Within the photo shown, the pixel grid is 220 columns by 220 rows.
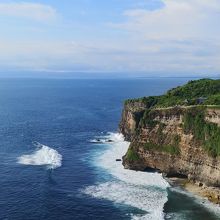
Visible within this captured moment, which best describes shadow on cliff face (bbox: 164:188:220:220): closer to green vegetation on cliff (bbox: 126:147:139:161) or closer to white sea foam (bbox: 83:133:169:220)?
white sea foam (bbox: 83:133:169:220)

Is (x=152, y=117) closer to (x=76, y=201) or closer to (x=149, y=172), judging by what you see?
(x=149, y=172)

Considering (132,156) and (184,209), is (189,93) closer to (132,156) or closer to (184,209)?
(132,156)

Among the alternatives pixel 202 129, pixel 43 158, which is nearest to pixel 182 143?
pixel 202 129

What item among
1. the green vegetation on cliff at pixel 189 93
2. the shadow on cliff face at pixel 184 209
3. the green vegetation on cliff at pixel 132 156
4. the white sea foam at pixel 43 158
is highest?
the green vegetation on cliff at pixel 189 93

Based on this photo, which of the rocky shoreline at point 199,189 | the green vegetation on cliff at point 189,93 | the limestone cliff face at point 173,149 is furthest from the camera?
the green vegetation on cliff at point 189,93

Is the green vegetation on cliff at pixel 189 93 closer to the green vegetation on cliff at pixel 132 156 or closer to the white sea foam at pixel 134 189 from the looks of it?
the green vegetation on cliff at pixel 132 156

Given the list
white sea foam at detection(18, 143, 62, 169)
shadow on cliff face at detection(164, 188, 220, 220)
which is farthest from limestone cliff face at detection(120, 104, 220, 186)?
white sea foam at detection(18, 143, 62, 169)

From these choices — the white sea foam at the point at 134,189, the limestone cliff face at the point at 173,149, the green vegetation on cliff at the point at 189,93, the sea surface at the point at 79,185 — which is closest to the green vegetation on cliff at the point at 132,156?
the limestone cliff face at the point at 173,149
